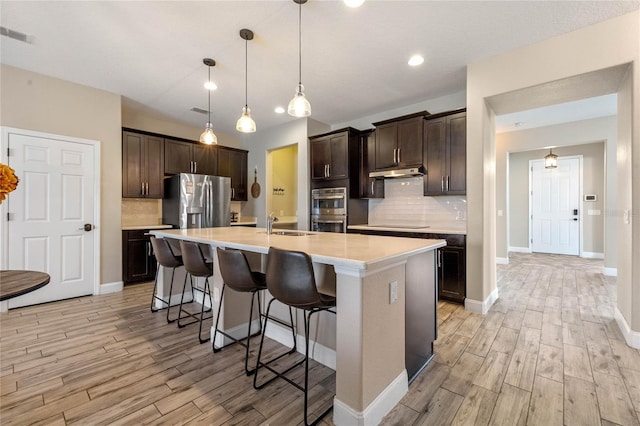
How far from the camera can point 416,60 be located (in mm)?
3061

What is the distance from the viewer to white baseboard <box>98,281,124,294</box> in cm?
385

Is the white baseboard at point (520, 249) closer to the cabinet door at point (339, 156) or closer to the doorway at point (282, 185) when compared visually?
the cabinet door at point (339, 156)

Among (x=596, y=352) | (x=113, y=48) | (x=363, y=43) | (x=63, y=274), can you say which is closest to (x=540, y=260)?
(x=596, y=352)

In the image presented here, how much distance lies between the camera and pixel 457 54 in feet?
9.65

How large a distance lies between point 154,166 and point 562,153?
8.65 m

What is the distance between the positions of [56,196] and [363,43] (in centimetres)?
412

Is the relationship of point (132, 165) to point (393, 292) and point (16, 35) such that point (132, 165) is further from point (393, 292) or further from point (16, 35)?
point (393, 292)

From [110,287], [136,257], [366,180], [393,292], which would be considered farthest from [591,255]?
[110,287]

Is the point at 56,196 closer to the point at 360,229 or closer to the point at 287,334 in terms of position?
the point at 287,334

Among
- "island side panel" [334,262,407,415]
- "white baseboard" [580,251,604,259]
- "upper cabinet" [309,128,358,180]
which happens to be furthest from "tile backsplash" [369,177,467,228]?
"white baseboard" [580,251,604,259]

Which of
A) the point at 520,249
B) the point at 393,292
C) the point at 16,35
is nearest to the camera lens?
the point at 393,292

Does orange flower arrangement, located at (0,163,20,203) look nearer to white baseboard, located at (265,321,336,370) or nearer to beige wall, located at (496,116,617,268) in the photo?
white baseboard, located at (265,321,336,370)

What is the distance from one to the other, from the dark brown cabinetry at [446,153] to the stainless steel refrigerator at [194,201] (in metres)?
3.60

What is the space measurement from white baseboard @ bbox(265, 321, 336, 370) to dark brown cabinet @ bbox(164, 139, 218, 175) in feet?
12.4
